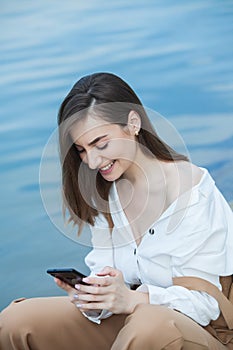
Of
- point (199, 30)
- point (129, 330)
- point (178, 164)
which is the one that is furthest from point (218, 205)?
point (199, 30)

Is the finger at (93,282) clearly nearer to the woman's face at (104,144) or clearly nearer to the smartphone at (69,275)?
the smartphone at (69,275)

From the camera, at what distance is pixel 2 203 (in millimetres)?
3822

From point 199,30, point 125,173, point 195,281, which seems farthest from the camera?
point 199,30

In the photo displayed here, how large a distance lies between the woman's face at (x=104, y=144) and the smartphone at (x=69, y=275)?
0.92ft

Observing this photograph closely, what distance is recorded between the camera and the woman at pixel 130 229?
2.40m

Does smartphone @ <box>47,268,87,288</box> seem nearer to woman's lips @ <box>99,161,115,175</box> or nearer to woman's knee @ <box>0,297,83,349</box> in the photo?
woman's knee @ <box>0,297,83,349</box>

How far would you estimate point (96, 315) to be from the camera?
2508 millimetres

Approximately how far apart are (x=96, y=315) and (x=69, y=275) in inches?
7.3

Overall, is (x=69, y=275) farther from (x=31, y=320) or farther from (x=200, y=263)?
(x=200, y=263)

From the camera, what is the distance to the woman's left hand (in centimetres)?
237

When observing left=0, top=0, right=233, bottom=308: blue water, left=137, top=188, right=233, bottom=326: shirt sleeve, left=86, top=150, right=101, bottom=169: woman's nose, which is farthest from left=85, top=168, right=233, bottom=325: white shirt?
left=0, top=0, right=233, bottom=308: blue water

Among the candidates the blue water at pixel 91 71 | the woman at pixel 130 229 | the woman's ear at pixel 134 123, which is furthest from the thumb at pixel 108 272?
the blue water at pixel 91 71

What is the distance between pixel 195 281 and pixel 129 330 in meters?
0.24

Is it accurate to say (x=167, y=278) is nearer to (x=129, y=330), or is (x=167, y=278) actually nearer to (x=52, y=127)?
(x=129, y=330)
